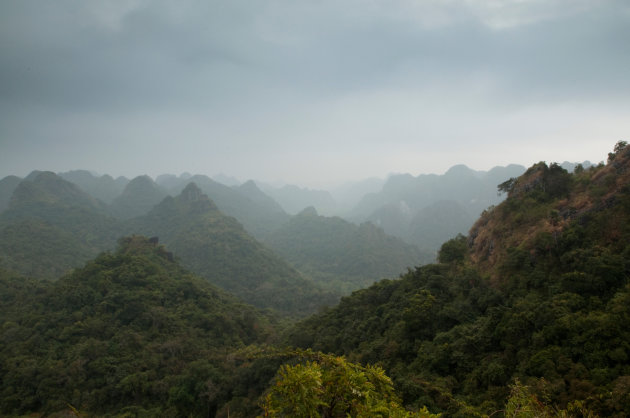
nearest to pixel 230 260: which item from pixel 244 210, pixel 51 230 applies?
pixel 51 230

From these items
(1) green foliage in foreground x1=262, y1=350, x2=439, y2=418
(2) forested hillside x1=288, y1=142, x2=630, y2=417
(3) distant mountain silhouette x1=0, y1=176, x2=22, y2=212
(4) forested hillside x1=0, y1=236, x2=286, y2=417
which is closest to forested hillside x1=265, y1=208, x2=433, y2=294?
(4) forested hillside x1=0, y1=236, x2=286, y2=417

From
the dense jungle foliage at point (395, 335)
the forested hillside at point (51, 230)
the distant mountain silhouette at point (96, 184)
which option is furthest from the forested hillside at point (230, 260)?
the distant mountain silhouette at point (96, 184)

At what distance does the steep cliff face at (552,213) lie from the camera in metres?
15.2

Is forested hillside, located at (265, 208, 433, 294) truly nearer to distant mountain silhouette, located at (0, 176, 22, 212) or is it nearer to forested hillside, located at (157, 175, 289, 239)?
forested hillside, located at (157, 175, 289, 239)

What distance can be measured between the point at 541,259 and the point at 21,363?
36.6 meters

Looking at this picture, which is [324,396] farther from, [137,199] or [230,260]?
[137,199]

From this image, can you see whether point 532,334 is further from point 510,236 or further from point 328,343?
point 328,343

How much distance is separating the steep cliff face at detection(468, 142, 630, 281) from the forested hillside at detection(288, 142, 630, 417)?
0.07m

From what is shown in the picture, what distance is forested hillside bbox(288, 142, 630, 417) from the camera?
33.0 feet

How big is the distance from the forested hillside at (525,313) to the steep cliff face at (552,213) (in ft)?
0.24

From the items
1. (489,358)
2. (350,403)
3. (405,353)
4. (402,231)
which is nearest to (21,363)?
(405,353)

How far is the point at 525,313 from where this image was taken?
12969 mm

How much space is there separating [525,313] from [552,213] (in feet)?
27.2

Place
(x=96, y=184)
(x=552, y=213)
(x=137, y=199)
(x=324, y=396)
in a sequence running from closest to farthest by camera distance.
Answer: (x=324, y=396) → (x=552, y=213) → (x=137, y=199) → (x=96, y=184)
